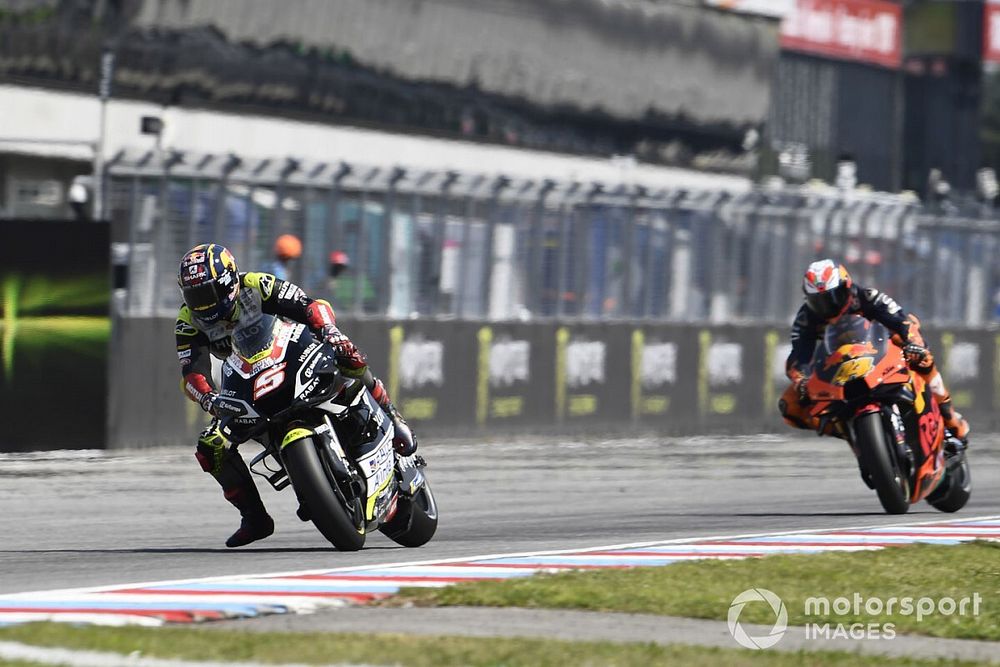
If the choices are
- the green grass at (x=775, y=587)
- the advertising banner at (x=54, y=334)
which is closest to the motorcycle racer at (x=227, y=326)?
the green grass at (x=775, y=587)

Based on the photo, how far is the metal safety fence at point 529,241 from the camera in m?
18.2

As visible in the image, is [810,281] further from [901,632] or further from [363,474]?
[901,632]

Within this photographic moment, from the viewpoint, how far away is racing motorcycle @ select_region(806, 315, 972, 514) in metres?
12.3

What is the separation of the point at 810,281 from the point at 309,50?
77.5 ft

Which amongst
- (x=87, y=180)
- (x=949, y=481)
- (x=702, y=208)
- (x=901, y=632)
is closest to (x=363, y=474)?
→ (x=901, y=632)

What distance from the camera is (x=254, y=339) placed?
9.55 metres

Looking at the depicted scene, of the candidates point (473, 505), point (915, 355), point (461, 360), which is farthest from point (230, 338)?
point (461, 360)

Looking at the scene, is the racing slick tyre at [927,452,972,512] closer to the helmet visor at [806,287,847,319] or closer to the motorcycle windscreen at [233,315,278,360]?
the helmet visor at [806,287,847,319]

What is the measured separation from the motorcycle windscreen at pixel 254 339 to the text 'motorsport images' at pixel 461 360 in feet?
0.05

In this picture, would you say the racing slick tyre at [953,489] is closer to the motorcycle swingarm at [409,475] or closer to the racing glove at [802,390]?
the racing glove at [802,390]

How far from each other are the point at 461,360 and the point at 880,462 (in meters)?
8.27

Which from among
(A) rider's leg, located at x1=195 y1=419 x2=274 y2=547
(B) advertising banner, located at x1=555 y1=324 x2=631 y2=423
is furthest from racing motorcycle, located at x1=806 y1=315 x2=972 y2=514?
(B) advertising banner, located at x1=555 y1=324 x2=631 y2=423

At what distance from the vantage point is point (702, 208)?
22906 millimetres

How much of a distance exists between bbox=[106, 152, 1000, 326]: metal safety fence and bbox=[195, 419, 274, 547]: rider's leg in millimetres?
7399
